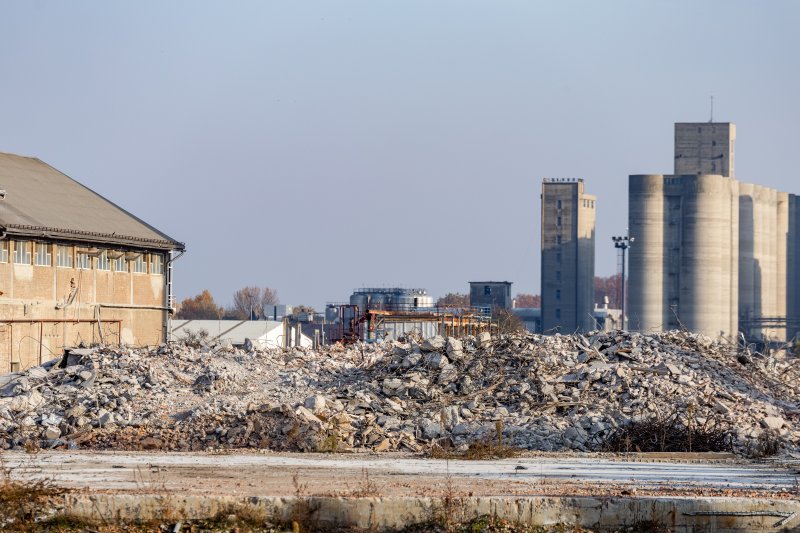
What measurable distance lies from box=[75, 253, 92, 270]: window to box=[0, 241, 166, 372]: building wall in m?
0.10

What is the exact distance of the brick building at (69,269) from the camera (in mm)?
32719

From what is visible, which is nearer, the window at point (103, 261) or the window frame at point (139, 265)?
the window at point (103, 261)

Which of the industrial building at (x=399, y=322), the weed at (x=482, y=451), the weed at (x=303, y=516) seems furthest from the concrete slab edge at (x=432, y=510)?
the industrial building at (x=399, y=322)

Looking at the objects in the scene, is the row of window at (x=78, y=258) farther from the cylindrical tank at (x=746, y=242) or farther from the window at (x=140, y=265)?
the cylindrical tank at (x=746, y=242)

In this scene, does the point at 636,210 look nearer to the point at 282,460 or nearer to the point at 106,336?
the point at 106,336

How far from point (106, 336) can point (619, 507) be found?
24565 mm

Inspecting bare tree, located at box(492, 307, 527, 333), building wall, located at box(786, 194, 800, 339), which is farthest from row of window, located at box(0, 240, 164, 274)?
building wall, located at box(786, 194, 800, 339)

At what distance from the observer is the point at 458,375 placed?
82.9ft

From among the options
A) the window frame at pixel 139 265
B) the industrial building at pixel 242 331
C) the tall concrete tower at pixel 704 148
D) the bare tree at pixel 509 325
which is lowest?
Result: the industrial building at pixel 242 331

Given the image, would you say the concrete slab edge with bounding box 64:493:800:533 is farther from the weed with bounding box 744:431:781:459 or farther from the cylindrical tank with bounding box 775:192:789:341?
the cylindrical tank with bounding box 775:192:789:341

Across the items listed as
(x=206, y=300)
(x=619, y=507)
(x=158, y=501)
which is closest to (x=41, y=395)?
(x=158, y=501)

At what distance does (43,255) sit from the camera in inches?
1332

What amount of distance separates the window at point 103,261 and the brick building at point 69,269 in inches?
1.1

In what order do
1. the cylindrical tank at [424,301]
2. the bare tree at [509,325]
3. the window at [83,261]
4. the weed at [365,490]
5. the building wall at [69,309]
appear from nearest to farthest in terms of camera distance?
the weed at [365,490], the bare tree at [509,325], the building wall at [69,309], the window at [83,261], the cylindrical tank at [424,301]
